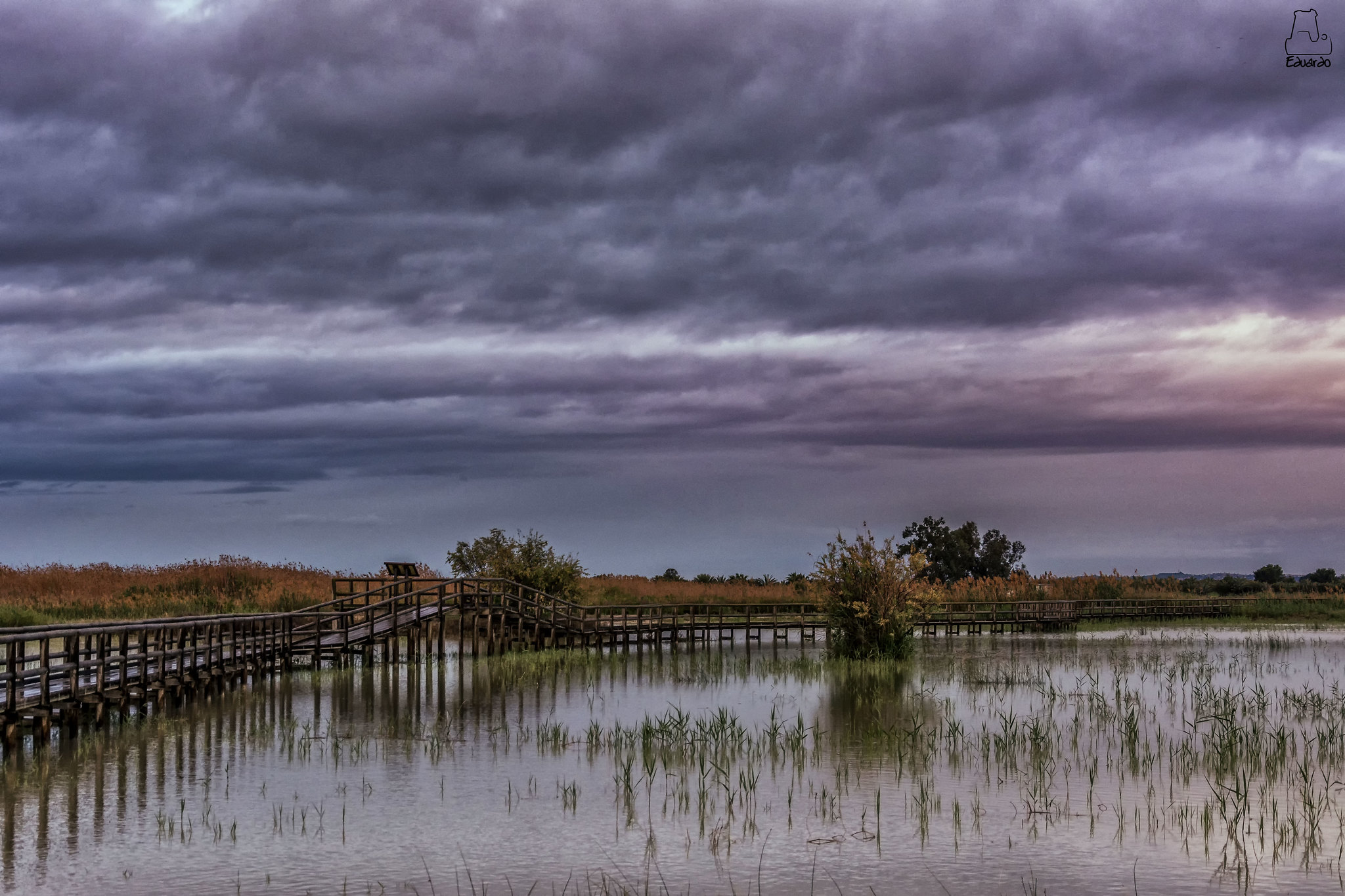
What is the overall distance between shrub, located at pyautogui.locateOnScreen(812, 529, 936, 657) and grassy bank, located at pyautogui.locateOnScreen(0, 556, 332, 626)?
19.2 m

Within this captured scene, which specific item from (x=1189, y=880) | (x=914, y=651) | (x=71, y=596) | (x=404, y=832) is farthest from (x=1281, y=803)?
(x=71, y=596)

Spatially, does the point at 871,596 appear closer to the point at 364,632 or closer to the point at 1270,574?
the point at 364,632

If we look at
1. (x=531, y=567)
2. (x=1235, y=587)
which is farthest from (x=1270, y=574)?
(x=531, y=567)

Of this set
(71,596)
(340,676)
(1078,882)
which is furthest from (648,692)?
(71,596)

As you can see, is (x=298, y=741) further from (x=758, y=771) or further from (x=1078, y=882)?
(x=1078, y=882)

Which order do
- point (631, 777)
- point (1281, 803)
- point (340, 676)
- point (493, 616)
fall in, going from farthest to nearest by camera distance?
point (493, 616) → point (340, 676) → point (631, 777) → point (1281, 803)

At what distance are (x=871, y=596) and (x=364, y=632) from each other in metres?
14.6

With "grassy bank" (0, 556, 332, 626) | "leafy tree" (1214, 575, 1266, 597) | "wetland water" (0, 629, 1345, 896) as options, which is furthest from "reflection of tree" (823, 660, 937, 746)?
"leafy tree" (1214, 575, 1266, 597)

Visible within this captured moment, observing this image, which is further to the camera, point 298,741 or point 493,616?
point 493,616

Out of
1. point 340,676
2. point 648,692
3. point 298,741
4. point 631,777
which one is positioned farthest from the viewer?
point 340,676

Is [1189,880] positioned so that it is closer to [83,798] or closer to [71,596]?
[83,798]

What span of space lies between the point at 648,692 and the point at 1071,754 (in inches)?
471

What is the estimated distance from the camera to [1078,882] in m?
11.8

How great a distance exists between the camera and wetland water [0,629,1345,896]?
12172 millimetres
